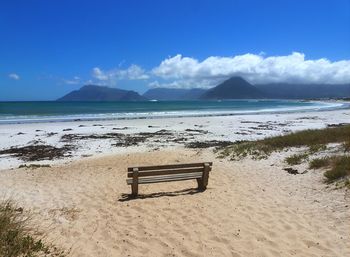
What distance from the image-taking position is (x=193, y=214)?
8.04 metres

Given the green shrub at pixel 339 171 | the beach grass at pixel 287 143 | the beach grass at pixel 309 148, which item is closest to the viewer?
the green shrub at pixel 339 171

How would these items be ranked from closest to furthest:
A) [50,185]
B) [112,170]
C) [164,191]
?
[164,191], [50,185], [112,170]

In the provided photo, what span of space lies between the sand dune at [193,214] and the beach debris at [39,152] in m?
5.54

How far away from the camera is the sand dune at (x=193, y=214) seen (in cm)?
644

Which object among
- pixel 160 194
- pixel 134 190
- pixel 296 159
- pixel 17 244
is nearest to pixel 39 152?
pixel 134 190

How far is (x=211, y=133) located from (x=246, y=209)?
62.1 feet

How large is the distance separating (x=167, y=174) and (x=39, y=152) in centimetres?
1186

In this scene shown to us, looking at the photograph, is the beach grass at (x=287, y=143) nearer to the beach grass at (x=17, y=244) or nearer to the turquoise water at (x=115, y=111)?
the beach grass at (x=17, y=244)

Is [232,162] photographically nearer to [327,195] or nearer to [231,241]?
[327,195]

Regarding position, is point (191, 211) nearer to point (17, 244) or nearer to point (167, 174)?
point (167, 174)

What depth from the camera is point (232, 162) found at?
13.9 m

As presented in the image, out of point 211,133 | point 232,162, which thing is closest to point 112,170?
point 232,162

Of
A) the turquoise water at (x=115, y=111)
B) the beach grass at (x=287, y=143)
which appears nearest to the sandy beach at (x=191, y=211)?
the beach grass at (x=287, y=143)

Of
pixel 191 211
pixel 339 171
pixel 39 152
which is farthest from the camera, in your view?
pixel 39 152
